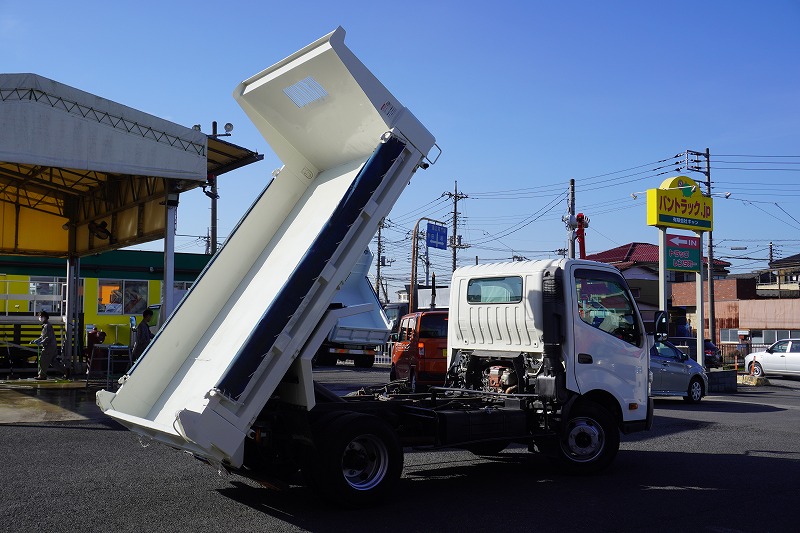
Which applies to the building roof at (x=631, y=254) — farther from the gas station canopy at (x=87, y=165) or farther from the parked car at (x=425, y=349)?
the gas station canopy at (x=87, y=165)

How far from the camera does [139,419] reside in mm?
6867

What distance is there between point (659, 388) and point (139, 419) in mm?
14369

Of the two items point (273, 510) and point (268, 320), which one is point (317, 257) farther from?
point (273, 510)

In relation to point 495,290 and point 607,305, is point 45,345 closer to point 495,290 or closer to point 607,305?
point 495,290

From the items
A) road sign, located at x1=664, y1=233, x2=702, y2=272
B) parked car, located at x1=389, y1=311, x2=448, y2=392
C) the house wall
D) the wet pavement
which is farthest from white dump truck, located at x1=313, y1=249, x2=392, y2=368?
the house wall

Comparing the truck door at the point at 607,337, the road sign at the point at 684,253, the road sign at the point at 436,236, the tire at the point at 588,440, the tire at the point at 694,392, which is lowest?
the tire at the point at 694,392

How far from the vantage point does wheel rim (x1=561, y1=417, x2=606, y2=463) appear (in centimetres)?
876

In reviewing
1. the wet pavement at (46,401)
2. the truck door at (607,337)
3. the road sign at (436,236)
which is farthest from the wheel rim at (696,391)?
the road sign at (436,236)

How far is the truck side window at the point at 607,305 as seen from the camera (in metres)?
9.01

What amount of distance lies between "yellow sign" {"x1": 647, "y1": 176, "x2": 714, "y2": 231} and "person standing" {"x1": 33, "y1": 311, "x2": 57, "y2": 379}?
17288mm

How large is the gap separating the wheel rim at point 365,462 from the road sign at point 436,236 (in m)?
34.8

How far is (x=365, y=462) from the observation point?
7105mm

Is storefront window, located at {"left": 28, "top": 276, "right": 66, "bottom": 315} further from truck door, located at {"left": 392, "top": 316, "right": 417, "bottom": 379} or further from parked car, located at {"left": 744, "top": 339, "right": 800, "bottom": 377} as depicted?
parked car, located at {"left": 744, "top": 339, "right": 800, "bottom": 377}

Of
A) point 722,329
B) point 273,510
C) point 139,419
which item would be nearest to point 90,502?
point 139,419
